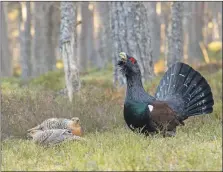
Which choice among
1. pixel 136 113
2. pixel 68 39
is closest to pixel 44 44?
pixel 68 39

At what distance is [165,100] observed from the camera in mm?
7824

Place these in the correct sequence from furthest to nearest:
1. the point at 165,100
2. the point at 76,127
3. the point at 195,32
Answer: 1. the point at 195,32
2. the point at 76,127
3. the point at 165,100

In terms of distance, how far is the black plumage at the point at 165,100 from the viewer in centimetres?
695

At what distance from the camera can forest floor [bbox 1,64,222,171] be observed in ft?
16.0

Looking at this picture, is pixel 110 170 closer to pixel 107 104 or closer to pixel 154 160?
pixel 154 160

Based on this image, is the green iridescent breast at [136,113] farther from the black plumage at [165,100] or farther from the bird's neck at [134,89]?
the bird's neck at [134,89]

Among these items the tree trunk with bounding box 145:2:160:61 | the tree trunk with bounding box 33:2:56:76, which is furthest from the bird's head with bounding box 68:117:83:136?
the tree trunk with bounding box 145:2:160:61

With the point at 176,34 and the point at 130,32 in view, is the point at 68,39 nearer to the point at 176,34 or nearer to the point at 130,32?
the point at 130,32

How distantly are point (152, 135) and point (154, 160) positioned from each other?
2.12m

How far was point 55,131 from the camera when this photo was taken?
7.16 m

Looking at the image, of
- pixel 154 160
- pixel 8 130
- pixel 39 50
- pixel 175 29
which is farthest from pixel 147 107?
pixel 39 50

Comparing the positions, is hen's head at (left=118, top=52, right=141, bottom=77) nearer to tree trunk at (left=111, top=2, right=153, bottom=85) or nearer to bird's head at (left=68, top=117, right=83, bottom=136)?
bird's head at (left=68, top=117, right=83, bottom=136)

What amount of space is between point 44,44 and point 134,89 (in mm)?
18524

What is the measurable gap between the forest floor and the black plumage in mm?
267
